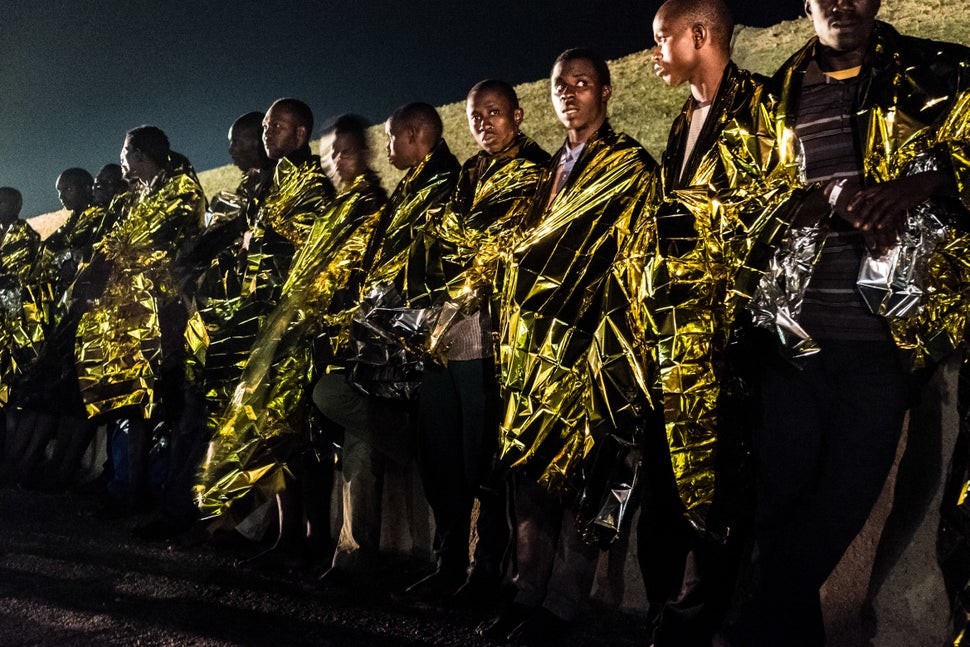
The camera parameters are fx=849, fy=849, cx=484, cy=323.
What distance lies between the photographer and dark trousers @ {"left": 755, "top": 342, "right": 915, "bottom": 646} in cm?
209

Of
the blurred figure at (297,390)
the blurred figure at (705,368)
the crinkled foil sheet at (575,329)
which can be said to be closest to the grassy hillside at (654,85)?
the blurred figure at (297,390)

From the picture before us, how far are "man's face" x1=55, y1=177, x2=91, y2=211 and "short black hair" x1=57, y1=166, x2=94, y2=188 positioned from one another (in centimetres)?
1

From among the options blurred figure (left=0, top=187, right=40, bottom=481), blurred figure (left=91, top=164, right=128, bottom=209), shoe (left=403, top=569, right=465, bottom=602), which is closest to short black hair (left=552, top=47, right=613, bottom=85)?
shoe (left=403, top=569, right=465, bottom=602)

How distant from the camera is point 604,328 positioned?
2.62 m

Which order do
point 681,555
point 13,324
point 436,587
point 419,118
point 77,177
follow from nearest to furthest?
point 681,555 → point 436,587 → point 419,118 → point 13,324 → point 77,177

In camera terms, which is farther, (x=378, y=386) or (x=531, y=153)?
(x=378, y=386)

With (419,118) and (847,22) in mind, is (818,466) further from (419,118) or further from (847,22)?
(419,118)

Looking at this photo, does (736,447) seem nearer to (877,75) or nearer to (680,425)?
(680,425)

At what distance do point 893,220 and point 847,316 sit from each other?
0.27 metres

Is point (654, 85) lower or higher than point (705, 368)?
higher

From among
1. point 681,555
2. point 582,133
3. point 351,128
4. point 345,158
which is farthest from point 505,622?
point 351,128

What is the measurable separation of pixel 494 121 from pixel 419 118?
50cm

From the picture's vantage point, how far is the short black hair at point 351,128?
13.3 ft

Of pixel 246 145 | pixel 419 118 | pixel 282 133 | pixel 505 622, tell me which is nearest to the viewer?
pixel 505 622
